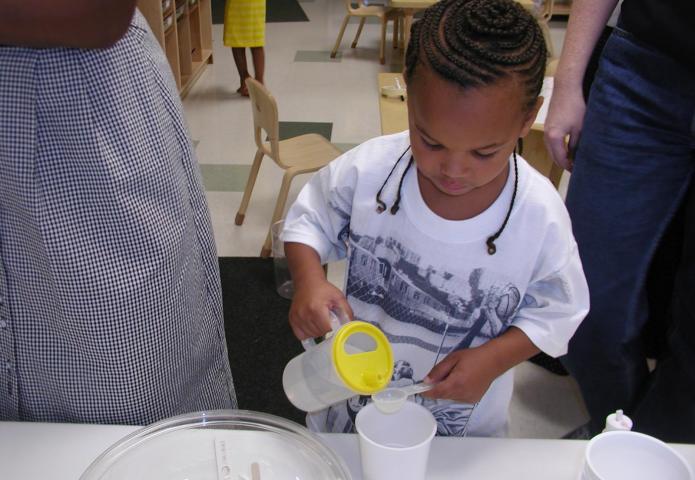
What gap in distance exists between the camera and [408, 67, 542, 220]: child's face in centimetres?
77

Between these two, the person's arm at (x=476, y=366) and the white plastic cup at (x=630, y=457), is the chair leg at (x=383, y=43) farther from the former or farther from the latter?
the white plastic cup at (x=630, y=457)

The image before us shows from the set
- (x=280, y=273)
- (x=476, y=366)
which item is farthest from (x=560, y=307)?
(x=280, y=273)

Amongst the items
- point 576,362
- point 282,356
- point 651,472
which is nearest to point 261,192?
point 282,356

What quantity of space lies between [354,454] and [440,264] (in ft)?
0.97

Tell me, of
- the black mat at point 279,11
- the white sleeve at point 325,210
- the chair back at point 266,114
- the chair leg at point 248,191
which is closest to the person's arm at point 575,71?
the white sleeve at point 325,210

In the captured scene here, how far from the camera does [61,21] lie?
695 millimetres

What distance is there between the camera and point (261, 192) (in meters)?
3.49

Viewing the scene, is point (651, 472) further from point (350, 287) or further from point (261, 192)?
point (261, 192)

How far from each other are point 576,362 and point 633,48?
0.79 meters

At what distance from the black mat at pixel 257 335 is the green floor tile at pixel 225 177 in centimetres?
71

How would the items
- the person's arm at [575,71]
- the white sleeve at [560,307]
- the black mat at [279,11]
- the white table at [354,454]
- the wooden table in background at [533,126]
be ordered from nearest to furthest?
the white table at [354,454]
the white sleeve at [560,307]
the person's arm at [575,71]
the wooden table in background at [533,126]
the black mat at [279,11]

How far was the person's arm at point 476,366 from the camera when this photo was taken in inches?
34.8

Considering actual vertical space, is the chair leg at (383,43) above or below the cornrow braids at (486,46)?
below

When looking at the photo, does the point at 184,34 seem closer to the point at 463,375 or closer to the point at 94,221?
the point at 94,221
